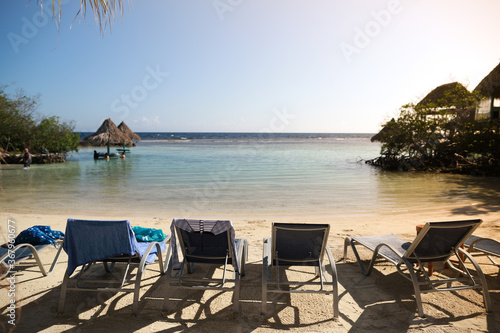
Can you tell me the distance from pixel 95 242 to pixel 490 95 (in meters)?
18.9

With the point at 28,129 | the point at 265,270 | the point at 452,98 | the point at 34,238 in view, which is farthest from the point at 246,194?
the point at 28,129

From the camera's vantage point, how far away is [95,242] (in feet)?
10.9

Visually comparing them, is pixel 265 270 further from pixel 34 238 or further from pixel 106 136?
pixel 106 136

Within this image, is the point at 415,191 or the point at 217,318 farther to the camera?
the point at 415,191

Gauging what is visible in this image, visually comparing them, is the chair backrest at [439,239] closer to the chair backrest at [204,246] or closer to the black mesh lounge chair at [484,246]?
the black mesh lounge chair at [484,246]

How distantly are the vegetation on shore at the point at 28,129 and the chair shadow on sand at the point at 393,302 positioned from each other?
26823mm

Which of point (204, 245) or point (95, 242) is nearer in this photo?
point (95, 242)

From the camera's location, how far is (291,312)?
3.24m

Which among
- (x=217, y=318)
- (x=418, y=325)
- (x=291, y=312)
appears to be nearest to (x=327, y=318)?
(x=291, y=312)

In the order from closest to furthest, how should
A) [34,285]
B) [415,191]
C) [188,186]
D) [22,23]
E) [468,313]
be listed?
[468,313] → [34,285] → [22,23] → [415,191] → [188,186]

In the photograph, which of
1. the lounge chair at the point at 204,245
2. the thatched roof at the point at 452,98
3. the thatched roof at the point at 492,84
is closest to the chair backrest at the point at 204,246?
the lounge chair at the point at 204,245

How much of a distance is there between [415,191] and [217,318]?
413 inches

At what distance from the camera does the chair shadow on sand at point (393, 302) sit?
2998 millimetres

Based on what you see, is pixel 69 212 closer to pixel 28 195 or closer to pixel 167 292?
pixel 28 195
